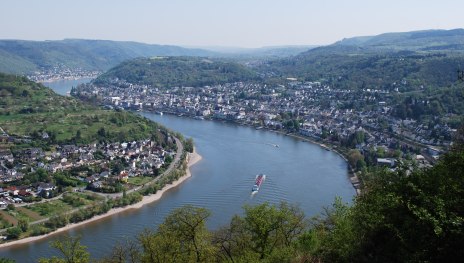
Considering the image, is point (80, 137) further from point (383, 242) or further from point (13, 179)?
point (383, 242)

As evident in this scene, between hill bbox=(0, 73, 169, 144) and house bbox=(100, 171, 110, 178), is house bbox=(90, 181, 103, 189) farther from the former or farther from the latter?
hill bbox=(0, 73, 169, 144)

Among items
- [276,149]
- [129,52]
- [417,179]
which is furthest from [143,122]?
[129,52]

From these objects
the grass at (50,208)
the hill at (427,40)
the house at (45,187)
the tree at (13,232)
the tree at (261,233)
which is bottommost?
the grass at (50,208)

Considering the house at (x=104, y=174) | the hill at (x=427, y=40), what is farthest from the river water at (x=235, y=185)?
the hill at (x=427, y=40)

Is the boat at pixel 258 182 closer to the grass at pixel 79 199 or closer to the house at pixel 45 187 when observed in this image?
the grass at pixel 79 199

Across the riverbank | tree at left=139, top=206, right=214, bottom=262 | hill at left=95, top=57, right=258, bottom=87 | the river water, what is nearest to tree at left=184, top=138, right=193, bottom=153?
the river water

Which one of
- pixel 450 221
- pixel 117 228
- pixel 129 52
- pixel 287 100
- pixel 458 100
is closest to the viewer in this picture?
pixel 450 221

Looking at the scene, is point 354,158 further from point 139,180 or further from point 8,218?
point 8,218

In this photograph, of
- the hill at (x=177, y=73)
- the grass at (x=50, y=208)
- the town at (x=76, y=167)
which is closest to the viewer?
the grass at (x=50, y=208)
